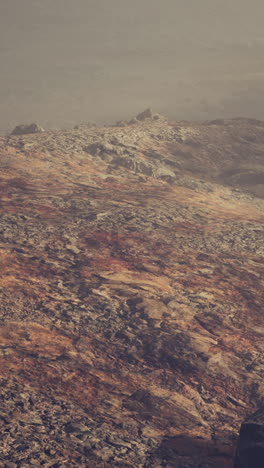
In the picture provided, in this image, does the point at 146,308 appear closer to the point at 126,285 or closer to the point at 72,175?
the point at 126,285

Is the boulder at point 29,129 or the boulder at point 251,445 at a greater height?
the boulder at point 29,129

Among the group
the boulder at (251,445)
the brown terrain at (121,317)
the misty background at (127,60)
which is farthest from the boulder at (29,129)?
the misty background at (127,60)

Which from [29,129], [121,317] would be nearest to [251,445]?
[121,317]

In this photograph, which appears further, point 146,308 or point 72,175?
point 72,175

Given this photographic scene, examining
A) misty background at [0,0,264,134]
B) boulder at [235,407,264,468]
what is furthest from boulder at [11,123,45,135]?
misty background at [0,0,264,134]

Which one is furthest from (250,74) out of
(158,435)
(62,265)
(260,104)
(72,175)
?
(158,435)

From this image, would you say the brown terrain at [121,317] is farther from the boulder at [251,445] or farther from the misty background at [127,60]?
the misty background at [127,60]
